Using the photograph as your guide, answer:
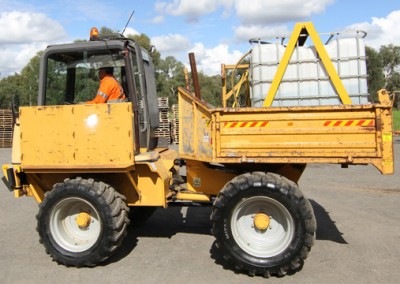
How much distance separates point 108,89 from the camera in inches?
199

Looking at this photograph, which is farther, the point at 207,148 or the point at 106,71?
the point at 106,71

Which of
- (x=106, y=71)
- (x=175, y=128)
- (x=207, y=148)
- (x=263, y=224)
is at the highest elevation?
(x=106, y=71)

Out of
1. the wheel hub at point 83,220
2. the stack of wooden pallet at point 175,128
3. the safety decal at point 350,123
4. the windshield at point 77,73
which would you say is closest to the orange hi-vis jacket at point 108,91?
the windshield at point 77,73

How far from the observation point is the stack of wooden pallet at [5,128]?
2508 cm

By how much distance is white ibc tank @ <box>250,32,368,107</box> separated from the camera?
183 inches

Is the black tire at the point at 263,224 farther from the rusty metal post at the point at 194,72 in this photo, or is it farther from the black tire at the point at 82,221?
the rusty metal post at the point at 194,72

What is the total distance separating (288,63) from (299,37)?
375mm

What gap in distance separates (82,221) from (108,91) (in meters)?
1.63

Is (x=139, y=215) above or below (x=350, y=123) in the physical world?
below

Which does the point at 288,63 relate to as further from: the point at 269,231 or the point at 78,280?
the point at 78,280

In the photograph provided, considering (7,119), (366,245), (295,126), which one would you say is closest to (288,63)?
(295,126)

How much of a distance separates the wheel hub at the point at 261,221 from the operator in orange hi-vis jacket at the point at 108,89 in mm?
2232

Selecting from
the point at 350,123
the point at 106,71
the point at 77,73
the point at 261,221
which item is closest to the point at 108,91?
the point at 106,71

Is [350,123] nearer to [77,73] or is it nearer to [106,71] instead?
[106,71]
